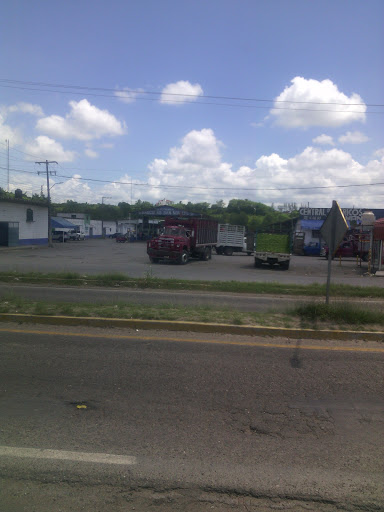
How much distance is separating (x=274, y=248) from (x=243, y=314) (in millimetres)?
17465

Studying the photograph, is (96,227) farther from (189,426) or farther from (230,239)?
(189,426)

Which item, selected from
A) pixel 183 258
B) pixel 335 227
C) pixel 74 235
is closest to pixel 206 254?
pixel 183 258

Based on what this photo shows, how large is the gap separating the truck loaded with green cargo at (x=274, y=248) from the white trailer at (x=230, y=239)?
13.4m

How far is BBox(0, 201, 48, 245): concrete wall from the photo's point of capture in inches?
1726

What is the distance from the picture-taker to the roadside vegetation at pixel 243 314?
8727 mm

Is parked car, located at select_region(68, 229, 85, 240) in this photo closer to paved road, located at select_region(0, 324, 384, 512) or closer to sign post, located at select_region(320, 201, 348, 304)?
sign post, located at select_region(320, 201, 348, 304)

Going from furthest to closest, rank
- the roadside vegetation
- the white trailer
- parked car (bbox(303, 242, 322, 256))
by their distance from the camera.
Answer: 1. parked car (bbox(303, 242, 322, 256))
2. the white trailer
3. the roadside vegetation

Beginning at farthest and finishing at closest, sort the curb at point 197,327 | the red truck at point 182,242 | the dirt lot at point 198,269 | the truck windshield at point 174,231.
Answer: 1. the truck windshield at point 174,231
2. the red truck at point 182,242
3. the dirt lot at point 198,269
4. the curb at point 197,327

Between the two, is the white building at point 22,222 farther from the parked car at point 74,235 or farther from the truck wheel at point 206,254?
the truck wheel at point 206,254

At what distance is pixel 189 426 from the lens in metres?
4.41

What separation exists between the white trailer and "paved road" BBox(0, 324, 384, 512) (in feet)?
109

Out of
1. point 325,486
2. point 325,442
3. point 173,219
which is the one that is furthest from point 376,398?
point 173,219

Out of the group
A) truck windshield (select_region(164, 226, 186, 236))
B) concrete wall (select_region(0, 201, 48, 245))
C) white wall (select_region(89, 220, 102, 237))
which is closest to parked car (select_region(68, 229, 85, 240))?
concrete wall (select_region(0, 201, 48, 245))

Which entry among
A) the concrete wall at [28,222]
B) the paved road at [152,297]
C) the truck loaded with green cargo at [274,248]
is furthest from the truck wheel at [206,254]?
the concrete wall at [28,222]
